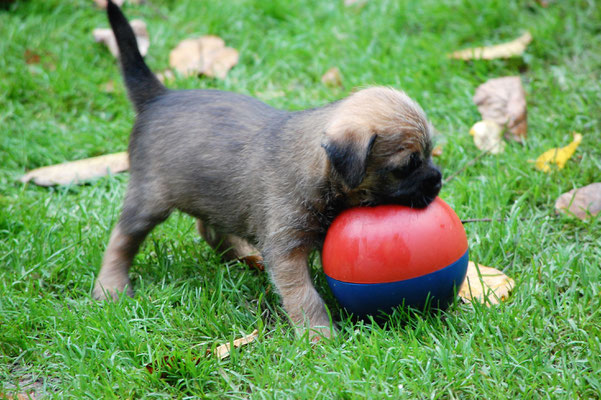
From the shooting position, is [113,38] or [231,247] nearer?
[231,247]

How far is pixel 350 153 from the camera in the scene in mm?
3264

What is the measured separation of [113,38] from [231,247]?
3475 mm

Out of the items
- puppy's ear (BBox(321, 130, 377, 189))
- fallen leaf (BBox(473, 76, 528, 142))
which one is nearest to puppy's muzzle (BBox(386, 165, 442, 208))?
puppy's ear (BBox(321, 130, 377, 189))

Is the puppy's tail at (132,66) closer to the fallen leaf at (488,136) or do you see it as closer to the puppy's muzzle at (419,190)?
the puppy's muzzle at (419,190)

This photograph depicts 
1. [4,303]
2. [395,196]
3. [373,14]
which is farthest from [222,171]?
[373,14]

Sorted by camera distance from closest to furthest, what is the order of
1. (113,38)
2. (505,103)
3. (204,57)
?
1. (505,103)
2. (204,57)
3. (113,38)

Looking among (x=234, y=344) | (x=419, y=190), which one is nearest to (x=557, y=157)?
(x=419, y=190)

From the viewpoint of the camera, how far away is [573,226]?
165 inches

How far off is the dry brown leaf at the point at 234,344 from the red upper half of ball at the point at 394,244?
52 centimetres

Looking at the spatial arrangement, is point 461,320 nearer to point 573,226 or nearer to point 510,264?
point 510,264

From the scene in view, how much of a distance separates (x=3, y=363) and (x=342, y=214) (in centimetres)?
189

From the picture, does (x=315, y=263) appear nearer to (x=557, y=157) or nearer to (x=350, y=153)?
(x=350, y=153)

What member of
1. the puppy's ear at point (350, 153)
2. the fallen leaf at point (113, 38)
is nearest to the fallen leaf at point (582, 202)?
the puppy's ear at point (350, 153)

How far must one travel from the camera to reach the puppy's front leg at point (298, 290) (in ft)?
11.3
